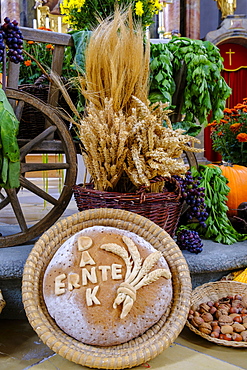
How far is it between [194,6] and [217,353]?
24.4ft

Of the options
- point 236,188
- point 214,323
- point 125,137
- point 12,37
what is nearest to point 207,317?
point 214,323

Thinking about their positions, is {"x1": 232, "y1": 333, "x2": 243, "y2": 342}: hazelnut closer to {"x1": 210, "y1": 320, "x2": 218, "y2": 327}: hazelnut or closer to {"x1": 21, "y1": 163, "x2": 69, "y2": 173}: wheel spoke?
{"x1": 210, "y1": 320, "x2": 218, "y2": 327}: hazelnut

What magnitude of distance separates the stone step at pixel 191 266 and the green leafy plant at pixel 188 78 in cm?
68

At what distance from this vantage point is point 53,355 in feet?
3.92

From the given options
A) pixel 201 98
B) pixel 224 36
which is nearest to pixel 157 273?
pixel 201 98

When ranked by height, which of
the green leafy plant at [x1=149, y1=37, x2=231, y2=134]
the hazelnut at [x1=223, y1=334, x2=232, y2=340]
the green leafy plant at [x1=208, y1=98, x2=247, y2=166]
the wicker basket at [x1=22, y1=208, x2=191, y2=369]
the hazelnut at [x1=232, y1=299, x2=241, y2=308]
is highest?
the green leafy plant at [x1=149, y1=37, x2=231, y2=134]

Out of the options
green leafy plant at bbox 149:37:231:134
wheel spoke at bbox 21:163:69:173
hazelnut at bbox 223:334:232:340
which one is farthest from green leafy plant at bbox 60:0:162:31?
hazelnut at bbox 223:334:232:340

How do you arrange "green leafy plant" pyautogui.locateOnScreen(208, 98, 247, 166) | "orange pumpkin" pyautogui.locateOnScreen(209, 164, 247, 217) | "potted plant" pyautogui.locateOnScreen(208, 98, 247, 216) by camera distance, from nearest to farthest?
"orange pumpkin" pyautogui.locateOnScreen(209, 164, 247, 217) → "potted plant" pyautogui.locateOnScreen(208, 98, 247, 216) → "green leafy plant" pyautogui.locateOnScreen(208, 98, 247, 166)

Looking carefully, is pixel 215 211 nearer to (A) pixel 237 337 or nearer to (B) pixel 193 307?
(B) pixel 193 307

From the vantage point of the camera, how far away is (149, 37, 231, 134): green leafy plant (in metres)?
1.81

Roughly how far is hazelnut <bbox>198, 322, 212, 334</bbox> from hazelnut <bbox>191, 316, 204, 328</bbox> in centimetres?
2

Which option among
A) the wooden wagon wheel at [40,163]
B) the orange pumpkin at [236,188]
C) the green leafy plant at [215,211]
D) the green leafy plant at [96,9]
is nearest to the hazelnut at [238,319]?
the green leafy plant at [215,211]

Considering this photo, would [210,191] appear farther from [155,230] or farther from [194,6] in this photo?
[194,6]

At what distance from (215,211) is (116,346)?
3.34ft
